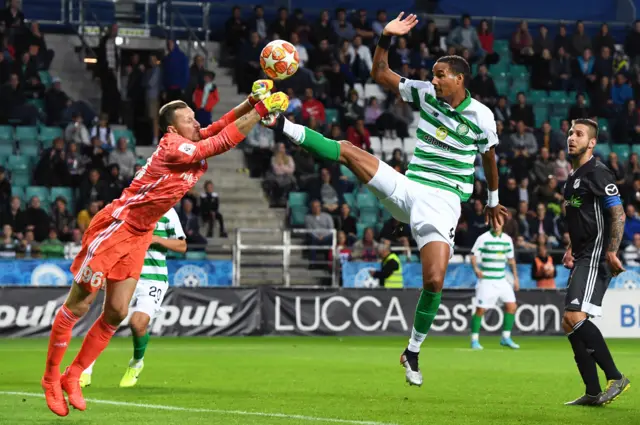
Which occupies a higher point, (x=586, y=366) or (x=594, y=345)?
(x=594, y=345)

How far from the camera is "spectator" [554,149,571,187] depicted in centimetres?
2772

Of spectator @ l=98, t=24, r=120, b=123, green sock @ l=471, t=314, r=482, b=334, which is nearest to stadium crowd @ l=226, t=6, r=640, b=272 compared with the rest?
spectator @ l=98, t=24, r=120, b=123

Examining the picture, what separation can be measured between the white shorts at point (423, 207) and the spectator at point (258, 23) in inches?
728

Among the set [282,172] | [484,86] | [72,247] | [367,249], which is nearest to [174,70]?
[282,172]

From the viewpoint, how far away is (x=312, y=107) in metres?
27.2

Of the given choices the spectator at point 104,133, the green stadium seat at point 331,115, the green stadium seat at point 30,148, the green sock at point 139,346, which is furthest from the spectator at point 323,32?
the green sock at point 139,346

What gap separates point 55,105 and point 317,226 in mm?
6426

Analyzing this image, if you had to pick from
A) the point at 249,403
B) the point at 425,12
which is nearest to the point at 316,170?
the point at 425,12

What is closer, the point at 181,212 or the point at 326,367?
the point at 326,367

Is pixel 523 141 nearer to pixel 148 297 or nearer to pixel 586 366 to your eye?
pixel 148 297

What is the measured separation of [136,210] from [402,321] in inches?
562

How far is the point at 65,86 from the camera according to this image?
1104 inches

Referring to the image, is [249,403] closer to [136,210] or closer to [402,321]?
[136,210]

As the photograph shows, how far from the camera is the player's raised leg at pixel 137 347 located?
1212 cm
